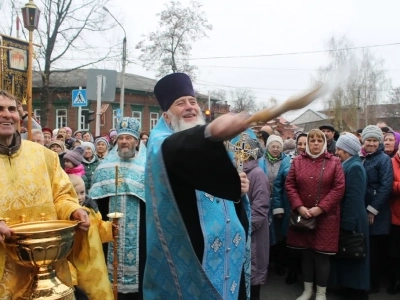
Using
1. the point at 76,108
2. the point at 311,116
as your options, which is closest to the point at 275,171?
the point at 76,108

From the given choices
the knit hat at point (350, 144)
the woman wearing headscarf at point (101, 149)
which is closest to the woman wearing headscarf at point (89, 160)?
the woman wearing headscarf at point (101, 149)

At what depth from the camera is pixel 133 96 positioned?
1367 inches

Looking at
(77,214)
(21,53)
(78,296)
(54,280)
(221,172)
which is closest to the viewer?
(221,172)

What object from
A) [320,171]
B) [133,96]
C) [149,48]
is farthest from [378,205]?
[133,96]

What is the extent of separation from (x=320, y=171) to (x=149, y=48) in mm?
19936

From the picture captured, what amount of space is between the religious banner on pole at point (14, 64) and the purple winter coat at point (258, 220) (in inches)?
131

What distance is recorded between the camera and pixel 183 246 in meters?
1.94

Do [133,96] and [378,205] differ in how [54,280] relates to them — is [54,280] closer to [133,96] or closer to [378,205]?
[378,205]

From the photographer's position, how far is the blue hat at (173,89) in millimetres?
2391

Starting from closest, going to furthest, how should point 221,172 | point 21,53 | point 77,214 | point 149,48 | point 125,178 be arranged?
point 221,172 < point 77,214 < point 125,178 < point 21,53 < point 149,48

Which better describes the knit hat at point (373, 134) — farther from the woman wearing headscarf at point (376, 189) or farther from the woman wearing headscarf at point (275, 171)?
the woman wearing headscarf at point (275, 171)

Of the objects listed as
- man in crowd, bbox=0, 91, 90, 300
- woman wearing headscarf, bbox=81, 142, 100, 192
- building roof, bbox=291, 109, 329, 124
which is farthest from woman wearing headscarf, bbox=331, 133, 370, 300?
woman wearing headscarf, bbox=81, 142, 100, 192

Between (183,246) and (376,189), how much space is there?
11.7 feet

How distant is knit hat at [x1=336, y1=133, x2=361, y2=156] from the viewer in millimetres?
4699
